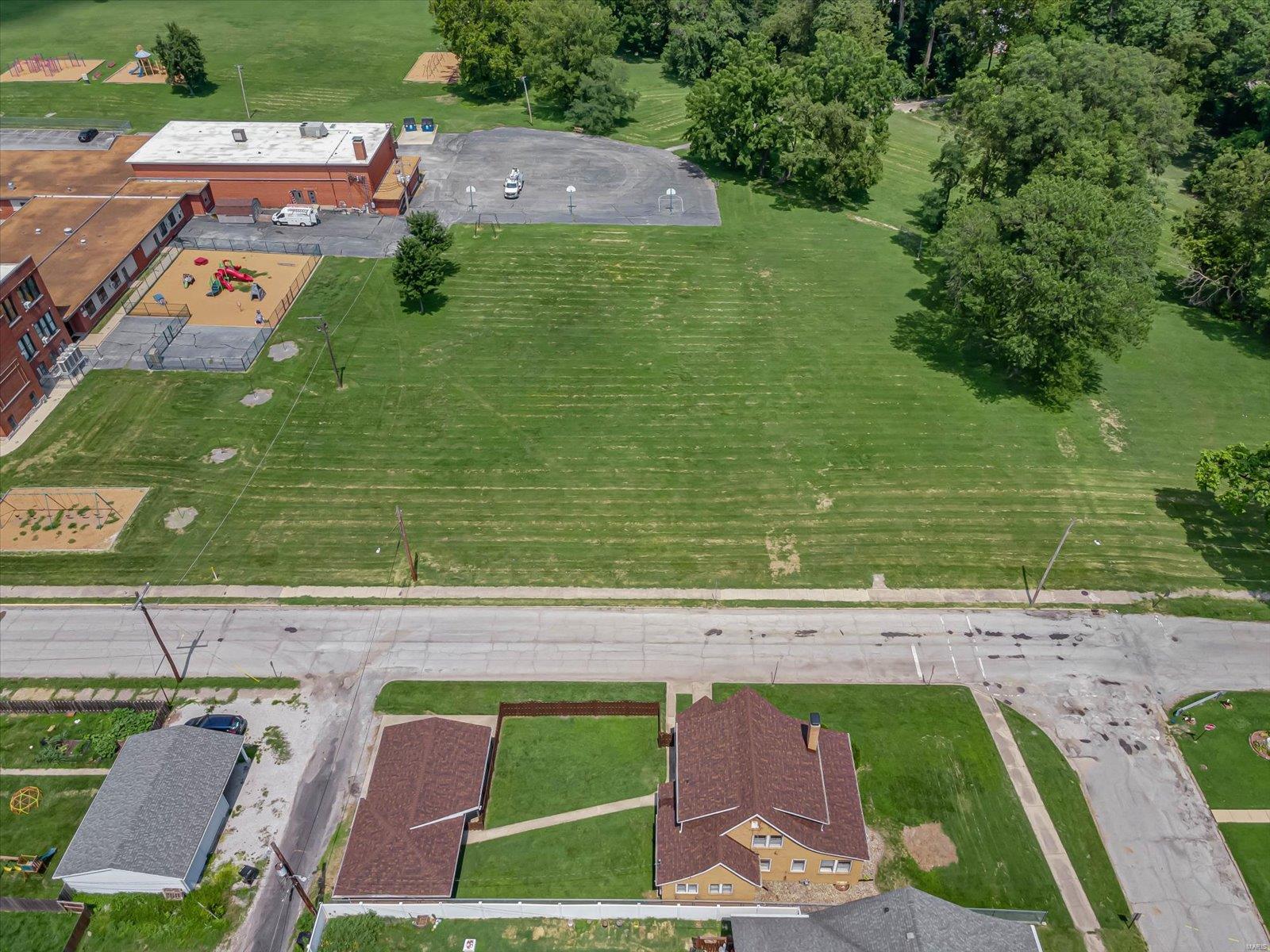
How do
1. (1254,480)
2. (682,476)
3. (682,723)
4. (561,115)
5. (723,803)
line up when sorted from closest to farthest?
(723,803) < (682,723) < (1254,480) < (682,476) < (561,115)

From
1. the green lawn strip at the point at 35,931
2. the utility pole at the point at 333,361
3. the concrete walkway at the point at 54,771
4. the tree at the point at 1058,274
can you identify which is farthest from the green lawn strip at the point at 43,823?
the tree at the point at 1058,274

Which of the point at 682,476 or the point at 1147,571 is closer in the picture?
the point at 1147,571

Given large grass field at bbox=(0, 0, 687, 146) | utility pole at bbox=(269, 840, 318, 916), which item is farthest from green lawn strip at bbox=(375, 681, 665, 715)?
large grass field at bbox=(0, 0, 687, 146)

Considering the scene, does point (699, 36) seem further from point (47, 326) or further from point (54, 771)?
point (54, 771)

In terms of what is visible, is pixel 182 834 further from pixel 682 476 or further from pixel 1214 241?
pixel 1214 241

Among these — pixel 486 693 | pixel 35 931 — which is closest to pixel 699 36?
pixel 486 693

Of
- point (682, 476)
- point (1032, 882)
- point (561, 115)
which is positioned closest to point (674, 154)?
point (561, 115)

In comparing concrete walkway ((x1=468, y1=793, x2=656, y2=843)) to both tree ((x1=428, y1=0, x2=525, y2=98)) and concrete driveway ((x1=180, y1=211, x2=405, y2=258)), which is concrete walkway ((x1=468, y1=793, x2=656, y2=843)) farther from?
tree ((x1=428, y1=0, x2=525, y2=98))
